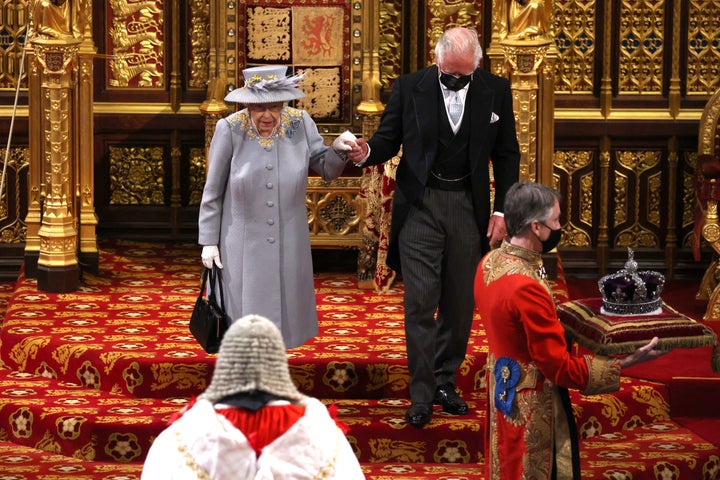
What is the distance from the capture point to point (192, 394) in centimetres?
760

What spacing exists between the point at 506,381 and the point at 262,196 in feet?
5.95

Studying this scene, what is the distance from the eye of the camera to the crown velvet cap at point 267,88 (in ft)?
22.2

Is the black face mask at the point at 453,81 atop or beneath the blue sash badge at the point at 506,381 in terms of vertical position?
atop

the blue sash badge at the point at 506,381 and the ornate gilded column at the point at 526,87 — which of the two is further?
the ornate gilded column at the point at 526,87

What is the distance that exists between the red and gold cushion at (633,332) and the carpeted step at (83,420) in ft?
7.68

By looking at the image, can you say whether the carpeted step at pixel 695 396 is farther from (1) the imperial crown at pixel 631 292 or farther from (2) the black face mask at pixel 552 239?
(2) the black face mask at pixel 552 239

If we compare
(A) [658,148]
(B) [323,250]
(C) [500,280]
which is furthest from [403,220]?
(A) [658,148]

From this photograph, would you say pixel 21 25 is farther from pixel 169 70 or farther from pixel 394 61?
pixel 394 61

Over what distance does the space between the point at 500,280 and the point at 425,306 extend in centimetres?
154

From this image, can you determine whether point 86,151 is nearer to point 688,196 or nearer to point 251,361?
point 688,196

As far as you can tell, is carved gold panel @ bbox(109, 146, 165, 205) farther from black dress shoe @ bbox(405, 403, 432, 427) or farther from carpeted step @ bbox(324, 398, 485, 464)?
black dress shoe @ bbox(405, 403, 432, 427)

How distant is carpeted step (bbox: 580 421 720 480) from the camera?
6.98m

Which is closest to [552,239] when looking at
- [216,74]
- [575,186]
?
[216,74]

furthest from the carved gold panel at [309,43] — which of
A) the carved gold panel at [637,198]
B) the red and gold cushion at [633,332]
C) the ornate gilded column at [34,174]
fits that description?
the red and gold cushion at [633,332]
